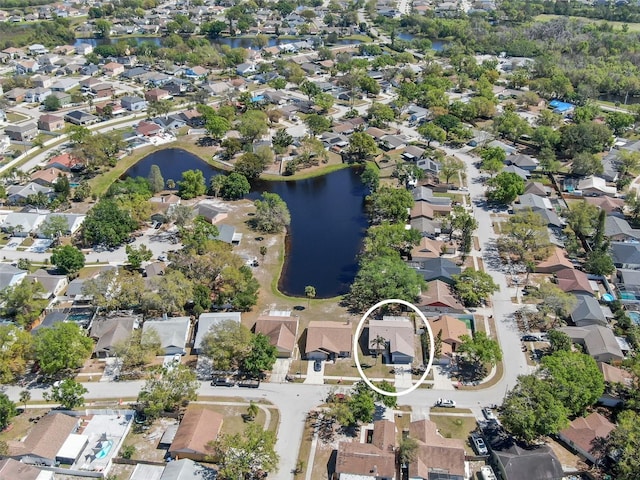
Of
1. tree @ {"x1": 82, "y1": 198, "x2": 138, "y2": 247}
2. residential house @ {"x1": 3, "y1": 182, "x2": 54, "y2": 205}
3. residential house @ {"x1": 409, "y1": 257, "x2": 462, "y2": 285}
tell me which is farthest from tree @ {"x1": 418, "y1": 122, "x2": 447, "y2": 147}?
residential house @ {"x1": 3, "y1": 182, "x2": 54, "y2": 205}

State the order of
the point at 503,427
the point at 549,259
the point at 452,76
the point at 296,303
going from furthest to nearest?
the point at 452,76, the point at 549,259, the point at 296,303, the point at 503,427

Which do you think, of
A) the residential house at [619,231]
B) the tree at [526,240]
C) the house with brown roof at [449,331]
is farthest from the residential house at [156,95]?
the residential house at [619,231]

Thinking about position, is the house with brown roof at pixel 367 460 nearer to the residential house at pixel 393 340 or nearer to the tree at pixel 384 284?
the residential house at pixel 393 340

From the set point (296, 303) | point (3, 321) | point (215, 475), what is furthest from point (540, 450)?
point (3, 321)

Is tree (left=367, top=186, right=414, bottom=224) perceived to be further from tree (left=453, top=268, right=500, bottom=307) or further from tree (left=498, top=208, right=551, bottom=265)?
tree (left=453, top=268, right=500, bottom=307)

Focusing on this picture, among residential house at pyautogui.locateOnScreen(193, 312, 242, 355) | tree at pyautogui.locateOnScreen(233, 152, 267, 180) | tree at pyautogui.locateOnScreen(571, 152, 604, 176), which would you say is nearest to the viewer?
residential house at pyautogui.locateOnScreen(193, 312, 242, 355)

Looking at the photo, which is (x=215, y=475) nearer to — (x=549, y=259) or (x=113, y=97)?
(x=549, y=259)

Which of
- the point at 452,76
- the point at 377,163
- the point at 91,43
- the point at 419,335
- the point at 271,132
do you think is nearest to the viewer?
the point at 419,335
